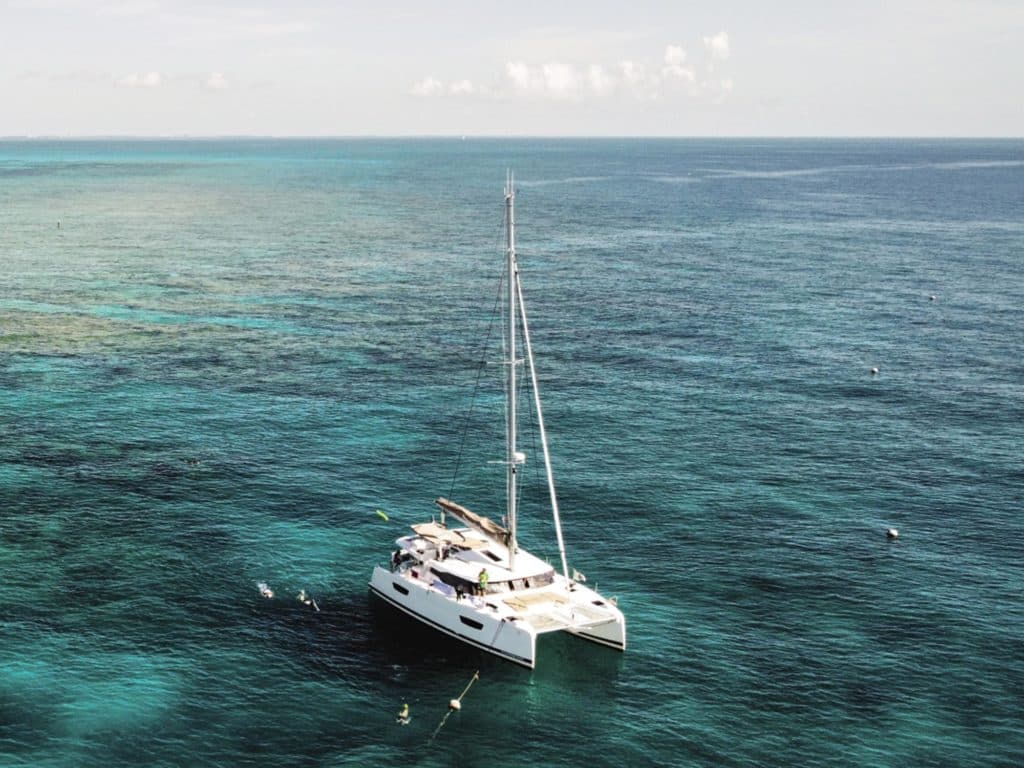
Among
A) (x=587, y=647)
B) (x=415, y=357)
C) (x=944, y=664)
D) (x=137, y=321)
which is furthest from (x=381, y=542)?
(x=137, y=321)

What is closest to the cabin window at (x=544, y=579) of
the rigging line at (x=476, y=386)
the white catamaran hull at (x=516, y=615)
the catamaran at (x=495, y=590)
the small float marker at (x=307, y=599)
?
the catamaran at (x=495, y=590)

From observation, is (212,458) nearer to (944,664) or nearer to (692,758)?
(692,758)

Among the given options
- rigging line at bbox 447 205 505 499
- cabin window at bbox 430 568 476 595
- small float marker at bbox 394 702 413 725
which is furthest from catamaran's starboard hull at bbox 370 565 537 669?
rigging line at bbox 447 205 505 499

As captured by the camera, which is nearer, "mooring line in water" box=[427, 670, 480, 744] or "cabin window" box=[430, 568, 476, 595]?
"mooring line in water" box=[427, 670, 480, 744]

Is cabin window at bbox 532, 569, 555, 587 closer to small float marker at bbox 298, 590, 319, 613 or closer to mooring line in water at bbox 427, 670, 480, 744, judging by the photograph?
mooring line in water at bbox 427, 670, 480, 744

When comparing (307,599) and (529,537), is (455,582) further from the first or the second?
(529,537)

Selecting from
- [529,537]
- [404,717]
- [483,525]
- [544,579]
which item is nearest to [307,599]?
[483,525]

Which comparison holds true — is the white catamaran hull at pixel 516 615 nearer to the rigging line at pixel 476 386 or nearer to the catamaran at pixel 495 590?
the catamaran at pixel 495 590

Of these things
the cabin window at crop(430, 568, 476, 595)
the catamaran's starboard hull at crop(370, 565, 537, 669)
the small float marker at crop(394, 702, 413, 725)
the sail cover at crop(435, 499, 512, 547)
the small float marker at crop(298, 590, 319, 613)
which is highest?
the sail cover at crop(435, 499, 512, 547)
